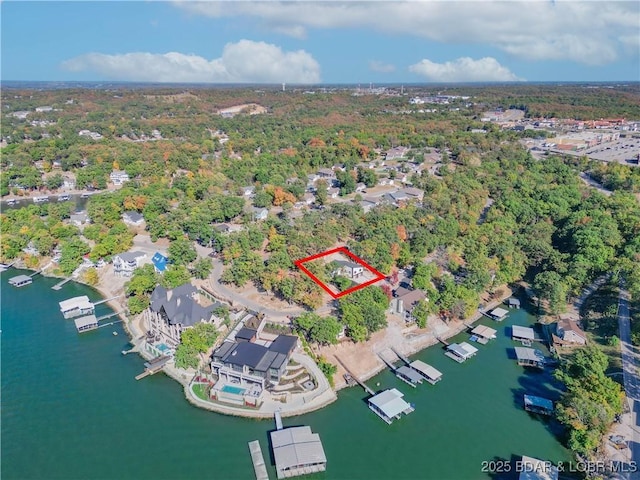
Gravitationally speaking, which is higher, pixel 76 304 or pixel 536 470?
pixel 76 304

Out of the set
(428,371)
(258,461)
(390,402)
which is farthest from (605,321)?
(258,461)

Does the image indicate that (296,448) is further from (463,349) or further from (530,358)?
(530,358)

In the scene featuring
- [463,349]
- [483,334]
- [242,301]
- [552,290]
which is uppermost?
[552,290]

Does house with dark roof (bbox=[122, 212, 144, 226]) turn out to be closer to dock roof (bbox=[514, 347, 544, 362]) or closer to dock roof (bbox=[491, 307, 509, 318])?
dock roof (bbox=[491, 307, 509, 318])

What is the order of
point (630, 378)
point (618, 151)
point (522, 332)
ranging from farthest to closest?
point (618, 151) → point (522, 332) → point (630, 378)

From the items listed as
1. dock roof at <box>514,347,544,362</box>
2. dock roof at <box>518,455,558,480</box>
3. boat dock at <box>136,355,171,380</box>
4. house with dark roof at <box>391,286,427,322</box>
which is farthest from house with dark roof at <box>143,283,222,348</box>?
dock roof at <box>514,347,544,362</box>

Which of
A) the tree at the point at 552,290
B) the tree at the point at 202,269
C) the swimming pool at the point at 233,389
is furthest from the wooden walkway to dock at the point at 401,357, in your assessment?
the tree at the point at 202,269
